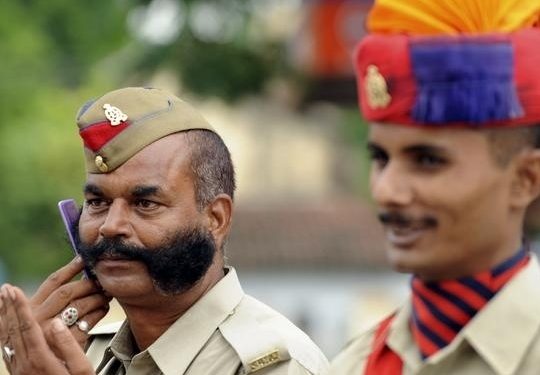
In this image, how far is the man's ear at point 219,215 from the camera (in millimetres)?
6047

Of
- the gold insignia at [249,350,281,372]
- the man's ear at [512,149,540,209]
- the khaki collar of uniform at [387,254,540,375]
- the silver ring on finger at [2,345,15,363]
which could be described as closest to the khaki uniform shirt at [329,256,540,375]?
the khaki collar of uniform at [387,254,540,375]

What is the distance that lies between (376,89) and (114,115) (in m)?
1.69

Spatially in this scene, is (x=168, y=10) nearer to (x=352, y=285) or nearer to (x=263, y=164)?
(x=352, y=285)

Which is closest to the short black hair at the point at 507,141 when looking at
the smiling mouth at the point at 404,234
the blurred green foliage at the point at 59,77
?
the smiling mouth at the point at 404,234

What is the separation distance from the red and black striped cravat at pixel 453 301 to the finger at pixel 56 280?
1807mm

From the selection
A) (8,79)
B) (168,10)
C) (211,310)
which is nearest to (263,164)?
(8,79)

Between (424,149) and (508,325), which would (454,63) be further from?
(508,325)

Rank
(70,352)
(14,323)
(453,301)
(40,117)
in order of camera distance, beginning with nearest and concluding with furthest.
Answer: (453,301) < (70,352) < (14,323) < (40,117)

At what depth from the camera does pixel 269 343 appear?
19.2 ft

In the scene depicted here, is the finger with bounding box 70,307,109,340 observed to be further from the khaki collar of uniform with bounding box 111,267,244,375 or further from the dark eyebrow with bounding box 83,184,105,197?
the dark eyebrow with bounding box 83,184,105,197

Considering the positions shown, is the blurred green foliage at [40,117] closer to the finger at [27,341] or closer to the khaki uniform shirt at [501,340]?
the finger at [27,341]

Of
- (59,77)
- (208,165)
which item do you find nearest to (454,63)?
(208,165)

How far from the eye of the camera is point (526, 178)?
4.40 meters

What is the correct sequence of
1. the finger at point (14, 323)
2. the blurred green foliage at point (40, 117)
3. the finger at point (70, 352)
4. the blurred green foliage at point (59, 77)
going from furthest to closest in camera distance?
1. the blurred green foliage at point (40, 117)
2. the blurred green foliage at point (59, 77)
3. the finger at point (14, 323)
4. the finger at point (70, 352)
